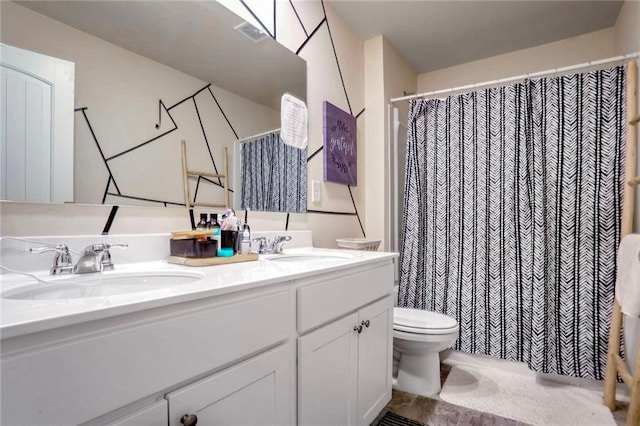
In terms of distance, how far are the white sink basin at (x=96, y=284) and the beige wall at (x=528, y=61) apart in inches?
107

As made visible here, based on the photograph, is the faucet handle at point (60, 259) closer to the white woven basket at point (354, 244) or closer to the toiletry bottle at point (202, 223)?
the toiletry bottle at point (202, 223)

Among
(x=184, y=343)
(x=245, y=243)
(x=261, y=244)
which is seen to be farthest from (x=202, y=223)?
(x=184, y=343)

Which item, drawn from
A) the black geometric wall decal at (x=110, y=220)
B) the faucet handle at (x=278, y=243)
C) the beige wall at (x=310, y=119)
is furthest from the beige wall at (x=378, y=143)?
the black geometric wall decal at (x=110, y=220)

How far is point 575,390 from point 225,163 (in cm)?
224

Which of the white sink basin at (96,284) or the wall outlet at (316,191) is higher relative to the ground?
the wall outlet at (316,191)

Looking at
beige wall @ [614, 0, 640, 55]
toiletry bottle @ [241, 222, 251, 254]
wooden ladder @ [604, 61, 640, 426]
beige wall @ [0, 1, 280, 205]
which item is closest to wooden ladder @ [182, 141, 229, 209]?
beige wall @ [0, 1, 280, 205]

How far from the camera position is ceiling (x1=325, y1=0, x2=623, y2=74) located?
197 cm

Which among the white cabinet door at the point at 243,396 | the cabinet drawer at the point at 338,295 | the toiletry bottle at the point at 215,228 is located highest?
the toiletry bottle at the point at 215,228

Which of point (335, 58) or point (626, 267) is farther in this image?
point (335, 58)

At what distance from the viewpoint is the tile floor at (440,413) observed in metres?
1.54

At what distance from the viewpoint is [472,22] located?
214 cm

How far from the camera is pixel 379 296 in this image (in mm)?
1426

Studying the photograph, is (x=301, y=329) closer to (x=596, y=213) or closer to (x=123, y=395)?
(x=123, y=395)

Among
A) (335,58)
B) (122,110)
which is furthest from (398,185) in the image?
(122,110)
